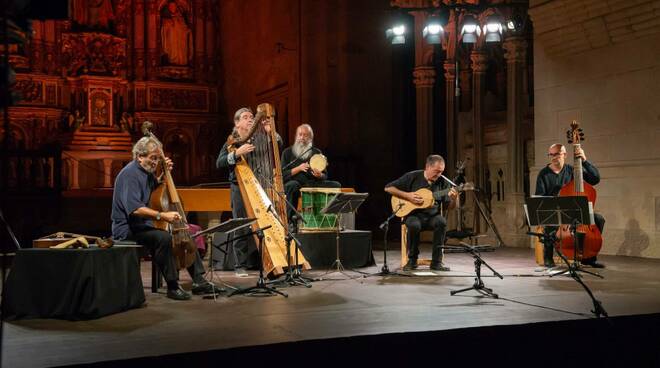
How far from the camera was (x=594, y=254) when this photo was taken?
8820 millimetres

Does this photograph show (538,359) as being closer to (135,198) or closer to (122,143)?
(135,198)

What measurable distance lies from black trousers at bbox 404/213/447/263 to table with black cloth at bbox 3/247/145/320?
12.8 feet

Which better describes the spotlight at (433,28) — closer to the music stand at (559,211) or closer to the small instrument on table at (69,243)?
the music stand at (559,211)

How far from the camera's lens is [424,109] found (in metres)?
15.1

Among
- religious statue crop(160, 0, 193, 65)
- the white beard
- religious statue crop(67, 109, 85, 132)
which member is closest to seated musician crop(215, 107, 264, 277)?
the white beard

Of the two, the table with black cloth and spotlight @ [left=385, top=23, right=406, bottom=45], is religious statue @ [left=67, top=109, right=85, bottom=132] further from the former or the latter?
the table with black cloth

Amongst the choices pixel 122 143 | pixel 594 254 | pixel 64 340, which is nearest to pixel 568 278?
pixel 594 254

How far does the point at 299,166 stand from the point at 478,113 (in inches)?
235

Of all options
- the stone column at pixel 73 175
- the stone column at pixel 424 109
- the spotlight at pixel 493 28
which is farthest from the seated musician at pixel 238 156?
the stone column at pixel 73 175

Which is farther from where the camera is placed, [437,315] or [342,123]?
[342,123]

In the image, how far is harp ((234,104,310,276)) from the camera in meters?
7.45

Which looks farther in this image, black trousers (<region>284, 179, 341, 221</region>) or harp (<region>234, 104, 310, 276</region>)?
black trousers (<region>284, 179, 341, 221</region>)

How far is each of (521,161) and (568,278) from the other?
17.6ft

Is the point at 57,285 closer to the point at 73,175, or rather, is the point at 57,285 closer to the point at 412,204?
the point at 412,204
